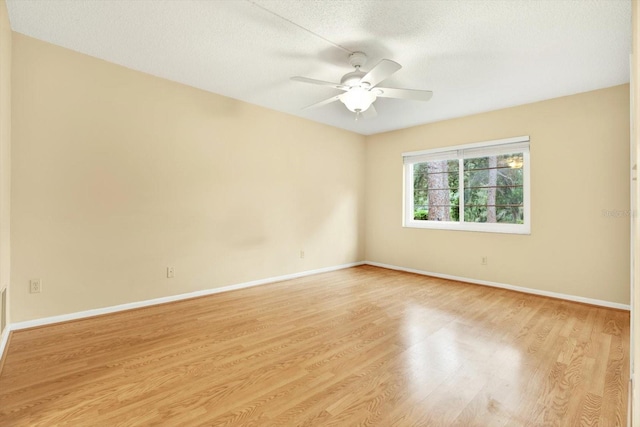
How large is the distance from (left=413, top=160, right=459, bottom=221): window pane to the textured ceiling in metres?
1.52

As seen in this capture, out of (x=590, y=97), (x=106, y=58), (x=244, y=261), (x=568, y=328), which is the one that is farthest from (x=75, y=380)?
(x=590, y=97)

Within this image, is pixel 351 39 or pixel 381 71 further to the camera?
pixel 351 39

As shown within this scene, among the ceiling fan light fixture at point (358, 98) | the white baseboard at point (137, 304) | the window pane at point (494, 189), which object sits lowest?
the white baseboard at point (137, 304)

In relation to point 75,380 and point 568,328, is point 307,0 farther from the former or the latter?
point 568,328

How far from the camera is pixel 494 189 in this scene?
434cm

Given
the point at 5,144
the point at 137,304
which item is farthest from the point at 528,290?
the point at 5,144

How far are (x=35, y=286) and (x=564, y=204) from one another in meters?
5.66

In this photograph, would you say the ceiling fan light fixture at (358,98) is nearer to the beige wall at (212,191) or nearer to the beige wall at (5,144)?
the beige wall at (212,191)

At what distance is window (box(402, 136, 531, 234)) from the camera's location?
4.09 meters

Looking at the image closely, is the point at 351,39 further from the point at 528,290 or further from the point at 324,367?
the point at 528,290

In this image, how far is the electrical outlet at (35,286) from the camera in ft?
8.57

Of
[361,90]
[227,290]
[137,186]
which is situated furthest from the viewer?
[227,290]

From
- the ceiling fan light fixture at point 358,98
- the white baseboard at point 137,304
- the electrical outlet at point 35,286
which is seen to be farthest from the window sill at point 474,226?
the electrical outlet at point 35,286

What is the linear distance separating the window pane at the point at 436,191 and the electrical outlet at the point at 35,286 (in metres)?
4.98
